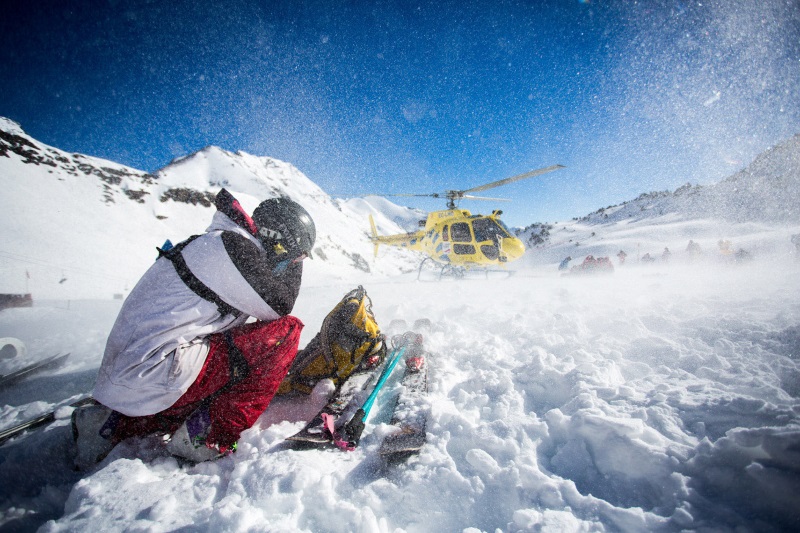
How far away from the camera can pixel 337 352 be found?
3031 mm

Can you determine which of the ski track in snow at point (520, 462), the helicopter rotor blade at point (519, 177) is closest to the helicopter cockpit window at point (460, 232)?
the helicopter rotor blade at point (519, 177)

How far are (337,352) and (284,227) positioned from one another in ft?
5.05

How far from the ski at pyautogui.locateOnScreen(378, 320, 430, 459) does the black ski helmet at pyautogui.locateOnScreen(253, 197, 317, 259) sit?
1555 mm

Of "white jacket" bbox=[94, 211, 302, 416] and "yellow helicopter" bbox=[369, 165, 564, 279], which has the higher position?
"yellow helicopter" bbox=[369, 165, 564, 279]

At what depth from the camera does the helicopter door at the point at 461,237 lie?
9727 millimetres

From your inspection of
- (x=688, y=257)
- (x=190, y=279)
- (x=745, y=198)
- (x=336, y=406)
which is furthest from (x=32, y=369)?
(x=745, y=198)

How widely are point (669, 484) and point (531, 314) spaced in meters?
3.38

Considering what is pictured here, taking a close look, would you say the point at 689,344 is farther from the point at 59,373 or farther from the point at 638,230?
the point at 638,230

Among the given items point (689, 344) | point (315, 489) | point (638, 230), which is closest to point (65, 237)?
point (315, 489)

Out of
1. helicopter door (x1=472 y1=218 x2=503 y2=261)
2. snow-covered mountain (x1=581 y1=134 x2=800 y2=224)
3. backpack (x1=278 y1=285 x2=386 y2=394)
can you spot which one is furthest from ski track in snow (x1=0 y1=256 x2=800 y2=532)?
snow-covered mountain (x1=581 y1=134 x2=800 y2=224)

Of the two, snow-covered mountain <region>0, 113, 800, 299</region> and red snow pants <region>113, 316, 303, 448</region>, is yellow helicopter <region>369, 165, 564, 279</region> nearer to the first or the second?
red snow pants <region>113, 316, 303, 448</region>

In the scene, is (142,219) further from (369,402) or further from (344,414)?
(369,402)

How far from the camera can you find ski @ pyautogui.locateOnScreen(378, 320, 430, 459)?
1780 mm

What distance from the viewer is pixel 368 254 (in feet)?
163
